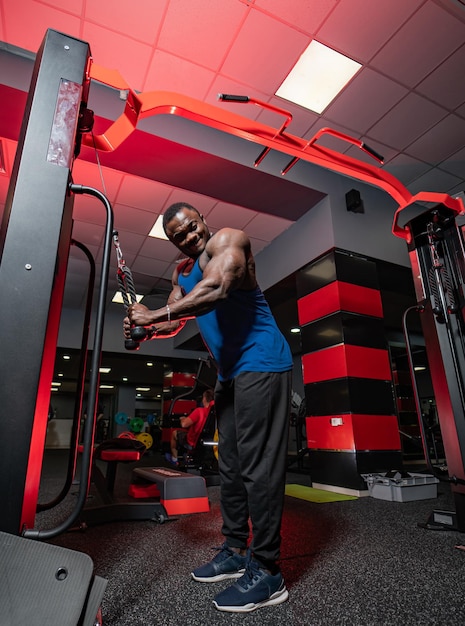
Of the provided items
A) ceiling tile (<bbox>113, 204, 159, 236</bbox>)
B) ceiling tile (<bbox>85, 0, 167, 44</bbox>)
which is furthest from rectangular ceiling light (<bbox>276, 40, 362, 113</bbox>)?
ceiling tile (<bbox>113, 204, 159, 236</bbox>)

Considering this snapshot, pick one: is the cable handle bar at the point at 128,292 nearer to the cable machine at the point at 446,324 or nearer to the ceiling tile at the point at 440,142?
the cable machine at the point at 446,324

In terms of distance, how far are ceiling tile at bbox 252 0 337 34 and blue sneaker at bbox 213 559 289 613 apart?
11.4 ft

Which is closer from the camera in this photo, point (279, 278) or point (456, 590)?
point (456, 590)

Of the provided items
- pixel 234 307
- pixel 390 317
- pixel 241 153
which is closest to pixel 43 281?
pixel 234 307

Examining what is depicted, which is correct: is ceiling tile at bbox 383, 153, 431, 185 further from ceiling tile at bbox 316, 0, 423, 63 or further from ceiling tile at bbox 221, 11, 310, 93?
ceiling tile at bbox 221, 11, 310, 93

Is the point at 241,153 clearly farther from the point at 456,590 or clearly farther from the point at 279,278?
the point at 456,590

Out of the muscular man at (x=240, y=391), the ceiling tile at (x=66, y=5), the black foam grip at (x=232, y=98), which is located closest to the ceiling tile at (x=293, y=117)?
the ceiling tile at (x=66, y=5)

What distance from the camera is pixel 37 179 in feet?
3.21

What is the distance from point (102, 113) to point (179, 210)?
2.30 m

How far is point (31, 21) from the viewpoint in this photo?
2797 millimetres

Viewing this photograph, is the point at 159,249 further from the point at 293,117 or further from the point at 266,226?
the point at 293,117

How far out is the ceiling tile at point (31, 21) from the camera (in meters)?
2.71

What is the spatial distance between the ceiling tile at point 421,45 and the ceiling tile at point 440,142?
2.36 feet

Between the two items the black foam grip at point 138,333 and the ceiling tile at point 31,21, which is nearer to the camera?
the black foam grip at point 138,333
